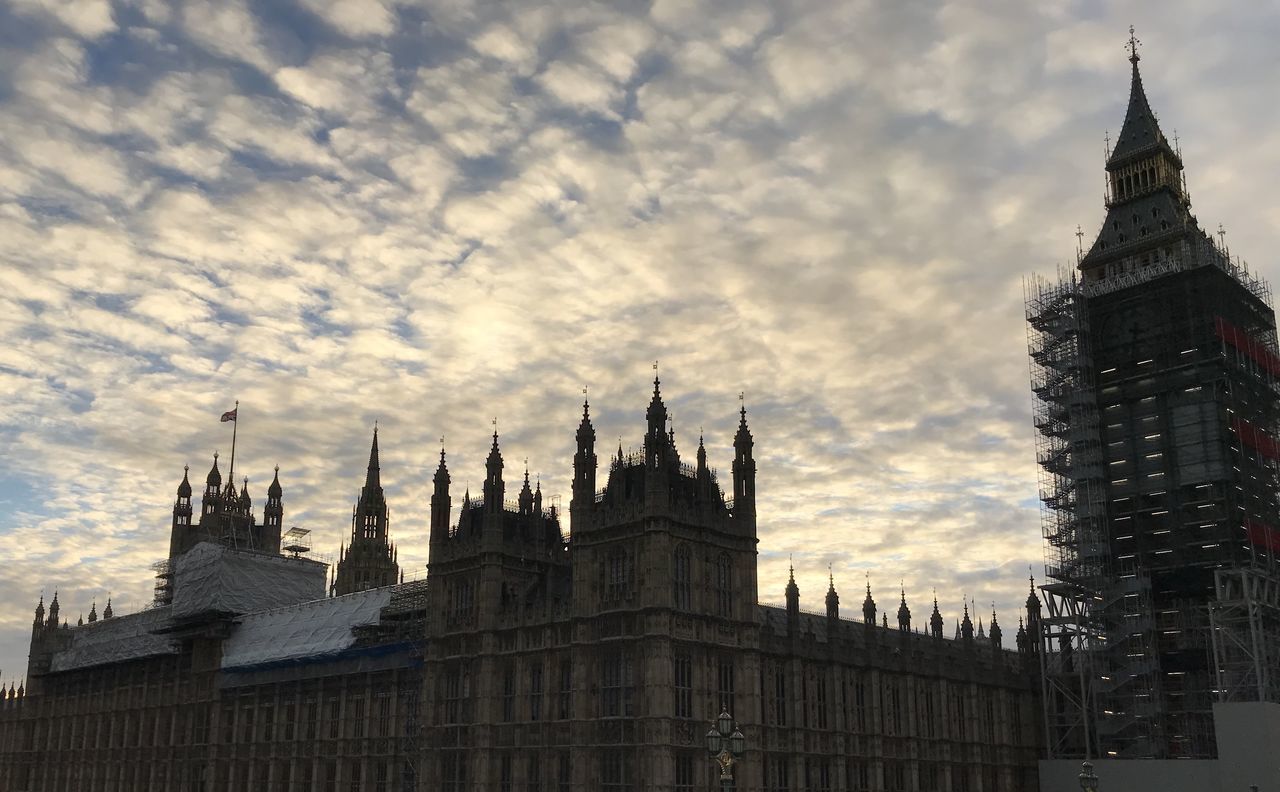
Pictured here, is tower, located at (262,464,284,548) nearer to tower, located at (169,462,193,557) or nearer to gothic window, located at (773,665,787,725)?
tower, located at (169,462,193,557)

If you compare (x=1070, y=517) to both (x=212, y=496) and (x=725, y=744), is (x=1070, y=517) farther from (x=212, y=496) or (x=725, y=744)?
(x=212, y=496)

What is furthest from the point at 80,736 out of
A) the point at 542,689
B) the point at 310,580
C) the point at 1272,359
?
the point at 1272,359

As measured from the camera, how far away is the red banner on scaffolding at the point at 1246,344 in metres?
87.9

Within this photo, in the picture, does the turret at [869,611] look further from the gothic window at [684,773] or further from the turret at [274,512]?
the turret at [274,512]

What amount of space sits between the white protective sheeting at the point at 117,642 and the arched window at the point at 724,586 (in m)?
61.0

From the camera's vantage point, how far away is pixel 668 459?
66812mm

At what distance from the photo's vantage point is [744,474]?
231ft

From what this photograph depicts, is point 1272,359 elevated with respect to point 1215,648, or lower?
elevated

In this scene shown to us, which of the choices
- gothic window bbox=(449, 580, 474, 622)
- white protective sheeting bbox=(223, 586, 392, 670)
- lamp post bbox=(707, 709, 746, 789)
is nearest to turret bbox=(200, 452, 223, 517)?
white protective sheeting bbox=(223, 586, 392, 670)

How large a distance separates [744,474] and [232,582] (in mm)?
59533

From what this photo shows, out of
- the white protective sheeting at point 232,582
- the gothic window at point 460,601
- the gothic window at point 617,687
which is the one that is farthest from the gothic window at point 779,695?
the white protective sheeting at point 232,582

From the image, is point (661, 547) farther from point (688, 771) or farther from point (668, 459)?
point (688, 771)

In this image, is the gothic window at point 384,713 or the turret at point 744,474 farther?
the gothic window at point 384,713

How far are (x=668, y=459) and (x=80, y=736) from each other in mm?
81514
